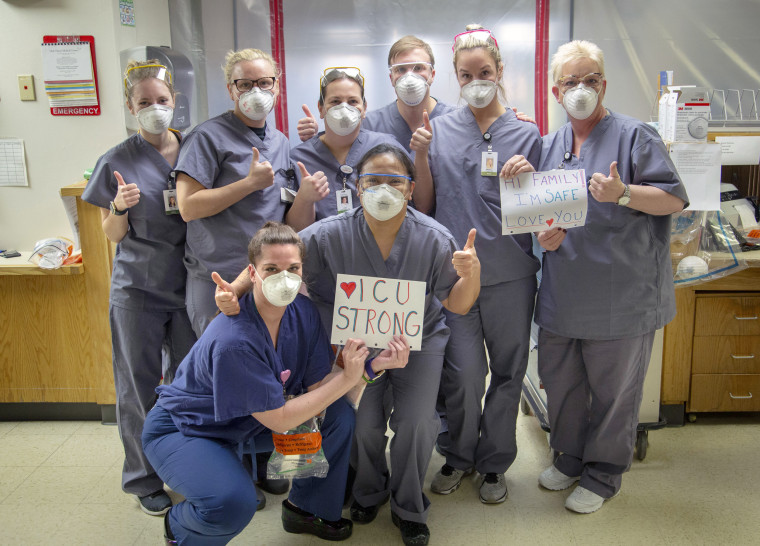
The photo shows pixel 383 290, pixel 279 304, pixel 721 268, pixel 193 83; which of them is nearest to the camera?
pixel 279 304

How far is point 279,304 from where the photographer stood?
5.51 feet

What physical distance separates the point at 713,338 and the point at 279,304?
1.92 meters

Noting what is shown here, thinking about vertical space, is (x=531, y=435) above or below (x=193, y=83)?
below

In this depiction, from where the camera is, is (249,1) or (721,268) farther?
(249,1)

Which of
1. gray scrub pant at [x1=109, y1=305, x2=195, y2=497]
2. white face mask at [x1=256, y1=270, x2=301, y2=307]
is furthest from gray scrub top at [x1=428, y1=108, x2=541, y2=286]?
gray scrub pant at [x1=109, y1=305, x2=195, y2=497]

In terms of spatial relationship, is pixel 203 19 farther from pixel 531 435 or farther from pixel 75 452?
pixel 531 435

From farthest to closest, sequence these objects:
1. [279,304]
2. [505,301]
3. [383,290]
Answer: [505,301], [383,290], [279,304]

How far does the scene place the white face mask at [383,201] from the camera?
5.97 ft

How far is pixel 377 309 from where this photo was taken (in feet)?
5.99

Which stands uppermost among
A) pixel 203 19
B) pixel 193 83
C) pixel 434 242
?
pixel 203 19

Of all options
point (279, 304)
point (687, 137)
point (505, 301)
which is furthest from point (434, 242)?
point (687, 137)

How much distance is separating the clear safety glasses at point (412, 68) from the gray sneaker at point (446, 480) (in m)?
1.42

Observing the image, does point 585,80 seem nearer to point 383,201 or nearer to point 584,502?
point 383,201

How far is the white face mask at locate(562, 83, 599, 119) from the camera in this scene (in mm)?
1931
